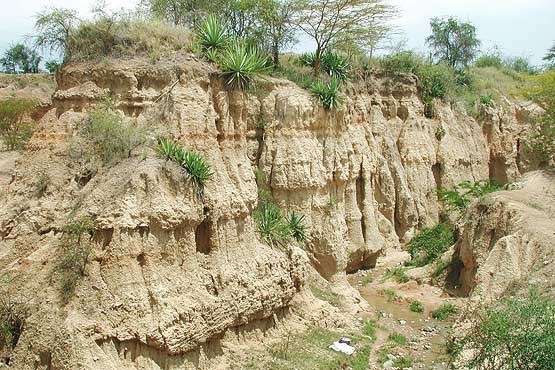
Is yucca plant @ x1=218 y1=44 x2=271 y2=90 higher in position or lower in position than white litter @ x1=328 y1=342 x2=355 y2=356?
higher

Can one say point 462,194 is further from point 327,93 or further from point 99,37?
point 99,37

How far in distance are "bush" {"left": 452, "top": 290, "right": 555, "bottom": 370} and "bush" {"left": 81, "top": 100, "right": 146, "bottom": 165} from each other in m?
10.3

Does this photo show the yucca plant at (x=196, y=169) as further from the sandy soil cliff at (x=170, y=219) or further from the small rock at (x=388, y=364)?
the small rock at (x=388, y=364)

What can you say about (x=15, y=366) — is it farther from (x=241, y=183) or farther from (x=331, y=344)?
(x=331, y=344)

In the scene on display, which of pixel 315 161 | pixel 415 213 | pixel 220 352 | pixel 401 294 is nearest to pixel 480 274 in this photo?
pixel 401 294

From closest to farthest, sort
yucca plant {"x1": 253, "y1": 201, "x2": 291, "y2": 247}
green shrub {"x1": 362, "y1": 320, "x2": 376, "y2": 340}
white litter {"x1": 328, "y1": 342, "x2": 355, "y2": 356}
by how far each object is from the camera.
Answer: white litter {"x1": 328, "y1": 342, "x2": 355, "y2": 356} < yucca plant {"x1": 253, "y1": 201, "x2": 291, "y2": 247} < green shrub {"x1": 362, "y1": 320, "x2": 376, "y2": 340}

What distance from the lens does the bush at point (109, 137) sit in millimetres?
16734

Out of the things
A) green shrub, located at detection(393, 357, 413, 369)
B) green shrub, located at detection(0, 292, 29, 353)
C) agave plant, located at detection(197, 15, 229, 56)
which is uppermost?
agave plant, located at detection(197, 15, 229, 56)

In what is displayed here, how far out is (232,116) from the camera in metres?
20.0

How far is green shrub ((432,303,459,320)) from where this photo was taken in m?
24.0

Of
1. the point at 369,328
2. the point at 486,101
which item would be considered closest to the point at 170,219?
the point at 369,328

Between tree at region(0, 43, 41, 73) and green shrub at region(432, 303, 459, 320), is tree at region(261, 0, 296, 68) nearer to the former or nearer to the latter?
green shrub at region(432, 303, 459, 320)

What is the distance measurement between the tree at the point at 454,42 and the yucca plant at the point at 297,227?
31.6m

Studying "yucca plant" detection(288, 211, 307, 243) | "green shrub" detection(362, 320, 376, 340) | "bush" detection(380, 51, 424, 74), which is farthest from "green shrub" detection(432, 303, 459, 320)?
"bush" detection(380, 51, 424, 74)
